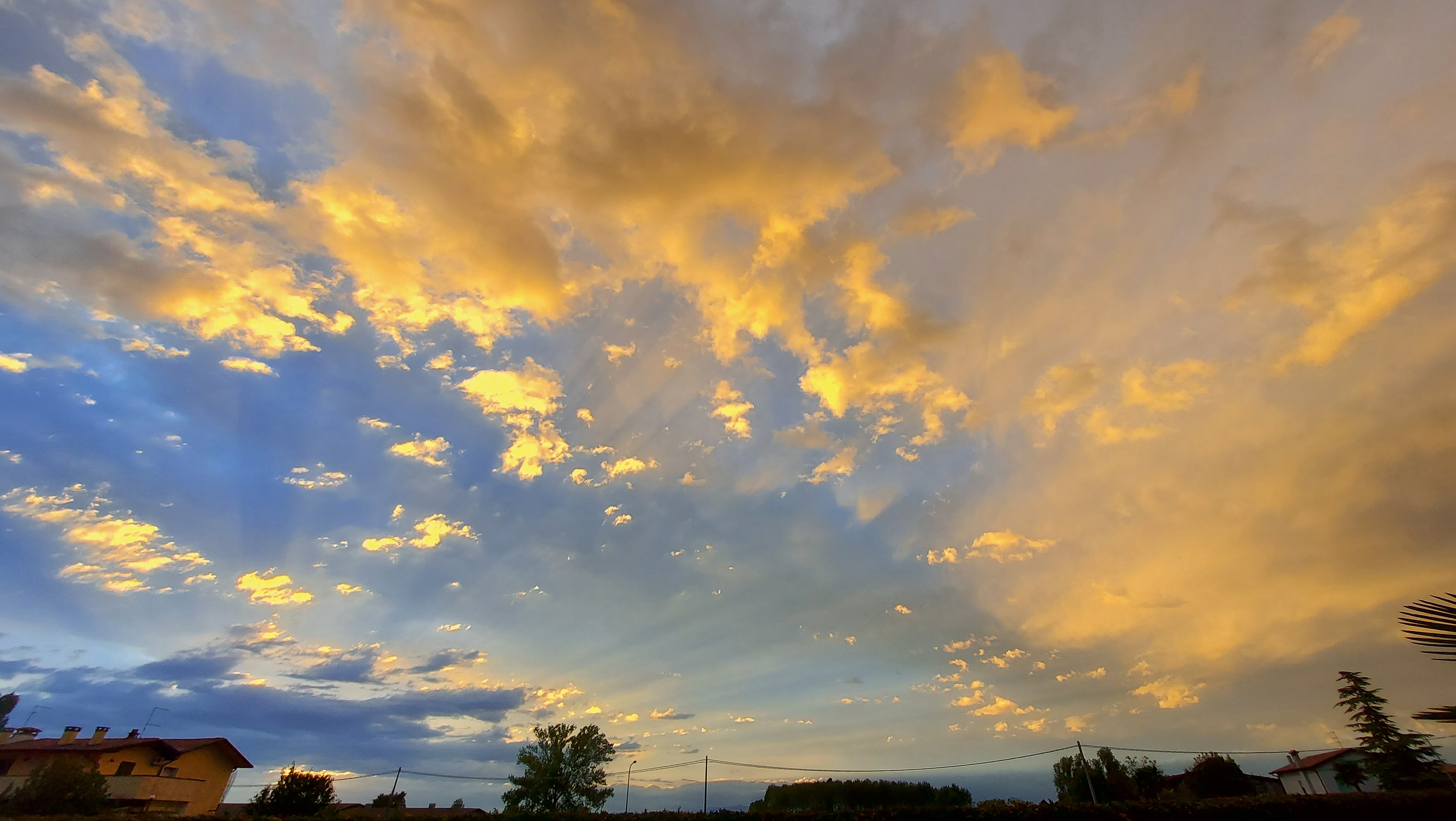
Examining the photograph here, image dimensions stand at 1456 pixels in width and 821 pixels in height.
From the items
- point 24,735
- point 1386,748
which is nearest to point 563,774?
point 24,735

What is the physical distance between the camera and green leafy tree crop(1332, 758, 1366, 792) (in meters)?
56.4

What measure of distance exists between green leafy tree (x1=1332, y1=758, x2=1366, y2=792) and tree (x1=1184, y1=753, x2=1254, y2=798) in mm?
12784

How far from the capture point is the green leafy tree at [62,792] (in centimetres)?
3778

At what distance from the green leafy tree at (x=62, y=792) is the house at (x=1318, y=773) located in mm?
100936

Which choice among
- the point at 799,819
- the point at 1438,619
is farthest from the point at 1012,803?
the point at 1438,619

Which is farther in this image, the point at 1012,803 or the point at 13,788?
the point at 13,788

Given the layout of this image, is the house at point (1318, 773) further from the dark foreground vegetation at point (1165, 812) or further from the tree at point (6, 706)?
the tree at point (6, 706)

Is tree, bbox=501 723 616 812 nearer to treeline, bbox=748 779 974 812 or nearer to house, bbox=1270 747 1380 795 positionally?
treeline, bbox=748 779 974 812

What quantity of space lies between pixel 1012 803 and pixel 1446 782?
48828 millimetres

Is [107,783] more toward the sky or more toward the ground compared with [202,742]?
more toward the ground

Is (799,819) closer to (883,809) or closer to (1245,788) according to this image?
(883,809)

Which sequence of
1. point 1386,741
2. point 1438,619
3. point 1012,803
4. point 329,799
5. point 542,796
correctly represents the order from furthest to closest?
1. point 542,796
2. point 1386,741
3. point 329,799
4. point 1012,803
5. point 1438,619

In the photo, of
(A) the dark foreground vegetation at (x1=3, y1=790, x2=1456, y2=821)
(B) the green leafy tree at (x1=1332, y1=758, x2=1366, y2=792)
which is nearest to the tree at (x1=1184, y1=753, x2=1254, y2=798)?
(B) the green leafy tree at (x1=1332, y1=758, x2=1366, y2=792)

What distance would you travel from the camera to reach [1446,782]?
45.9m
